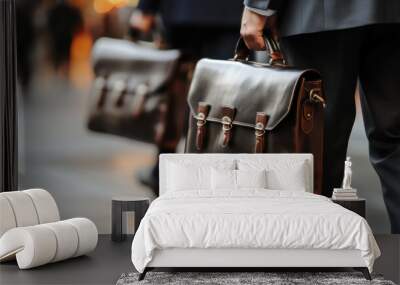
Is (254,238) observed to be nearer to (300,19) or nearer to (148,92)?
(300,19)

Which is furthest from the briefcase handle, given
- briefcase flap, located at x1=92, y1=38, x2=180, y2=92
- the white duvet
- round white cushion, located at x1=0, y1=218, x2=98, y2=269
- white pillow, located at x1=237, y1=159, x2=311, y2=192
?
round white cushion, located at x1=0, y1=218, x2=98, y2=269

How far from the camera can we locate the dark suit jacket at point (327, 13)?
4.59 meters

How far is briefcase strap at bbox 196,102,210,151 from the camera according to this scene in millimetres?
5152

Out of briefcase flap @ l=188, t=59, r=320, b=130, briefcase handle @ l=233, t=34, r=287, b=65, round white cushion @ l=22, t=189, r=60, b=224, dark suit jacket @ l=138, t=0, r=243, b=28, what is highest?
dark suit jacket @ l=138, t=0, r=243, b=28

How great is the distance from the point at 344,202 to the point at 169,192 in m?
1.05

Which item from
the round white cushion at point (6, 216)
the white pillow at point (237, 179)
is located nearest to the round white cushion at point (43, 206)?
the round white cushion at point (6, 216)

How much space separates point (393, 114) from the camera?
5.06m

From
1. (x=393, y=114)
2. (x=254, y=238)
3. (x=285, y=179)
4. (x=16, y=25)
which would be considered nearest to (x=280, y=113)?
(x=285, y=179)

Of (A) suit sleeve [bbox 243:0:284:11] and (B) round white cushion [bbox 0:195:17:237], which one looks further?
(A) suit sleeve [bbox 243:0:284:11]

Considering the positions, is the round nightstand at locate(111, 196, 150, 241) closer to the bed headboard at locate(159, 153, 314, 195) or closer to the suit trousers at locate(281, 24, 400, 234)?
the bed headboard at locate(159, 153, 314, 195)

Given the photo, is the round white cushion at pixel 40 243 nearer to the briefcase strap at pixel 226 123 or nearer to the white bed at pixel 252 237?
the white bed at pixel 252 237

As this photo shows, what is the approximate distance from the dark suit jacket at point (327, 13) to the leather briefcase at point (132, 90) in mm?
869

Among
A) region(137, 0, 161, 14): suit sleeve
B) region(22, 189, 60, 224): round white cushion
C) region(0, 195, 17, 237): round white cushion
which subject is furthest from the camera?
region(137, 0, 161, 14): suit sleeve

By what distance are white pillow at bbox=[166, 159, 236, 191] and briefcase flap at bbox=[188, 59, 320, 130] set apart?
28cm
